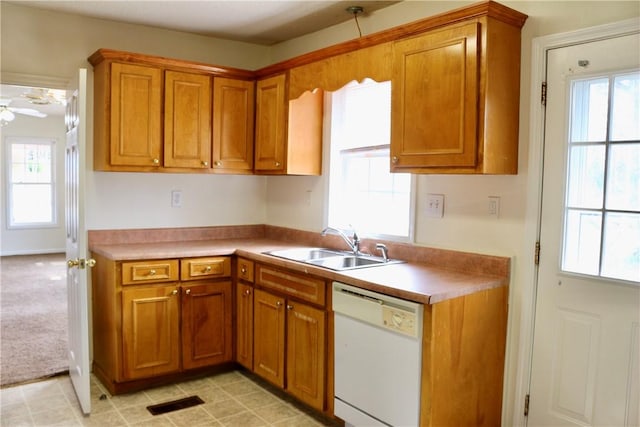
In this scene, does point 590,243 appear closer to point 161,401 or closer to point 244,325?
point 244,325

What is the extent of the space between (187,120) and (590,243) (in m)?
Answer: 2.58

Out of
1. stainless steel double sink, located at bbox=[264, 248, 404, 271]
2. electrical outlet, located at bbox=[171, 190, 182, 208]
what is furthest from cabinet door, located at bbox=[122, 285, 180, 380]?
electrical outlet, located at bbox=[171, 190, 182, 208]

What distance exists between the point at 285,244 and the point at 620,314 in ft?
7.28

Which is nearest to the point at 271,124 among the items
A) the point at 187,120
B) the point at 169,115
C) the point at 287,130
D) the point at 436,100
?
the point at 287,130

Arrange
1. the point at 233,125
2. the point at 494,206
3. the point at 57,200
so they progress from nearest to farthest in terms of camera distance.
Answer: the point at 494,206
the point at 233,125
the point at 57,200

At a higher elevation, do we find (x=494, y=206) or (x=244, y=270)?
(x=494, y=206)

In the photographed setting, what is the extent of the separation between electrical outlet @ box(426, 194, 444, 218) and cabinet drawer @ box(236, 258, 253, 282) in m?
1.17

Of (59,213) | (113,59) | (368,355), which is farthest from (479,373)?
(59,213)

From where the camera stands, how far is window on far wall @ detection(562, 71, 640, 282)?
2.12m

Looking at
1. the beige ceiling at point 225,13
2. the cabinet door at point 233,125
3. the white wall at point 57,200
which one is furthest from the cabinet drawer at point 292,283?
the white wall at point 57,200

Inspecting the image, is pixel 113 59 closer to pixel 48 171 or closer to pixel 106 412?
pixel 106 412

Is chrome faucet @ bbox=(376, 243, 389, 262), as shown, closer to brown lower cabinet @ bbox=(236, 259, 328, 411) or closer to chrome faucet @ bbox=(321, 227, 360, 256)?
chrome faucet @ bbox=(321, 227, 360, 256)

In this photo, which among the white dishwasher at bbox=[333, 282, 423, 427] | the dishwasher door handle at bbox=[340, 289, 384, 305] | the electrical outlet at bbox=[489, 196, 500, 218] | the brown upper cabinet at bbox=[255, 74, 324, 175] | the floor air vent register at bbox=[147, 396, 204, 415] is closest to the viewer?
the white dishwasher at bbox=[333, 282, 423, 427]

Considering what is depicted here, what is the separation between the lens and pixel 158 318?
10.7 ft
